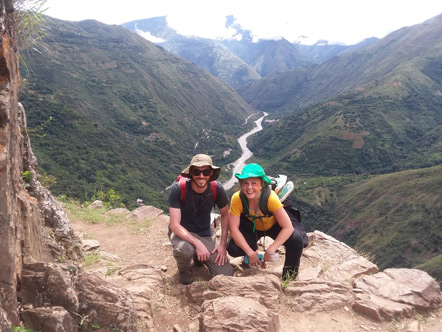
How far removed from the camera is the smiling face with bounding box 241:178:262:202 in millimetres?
4984

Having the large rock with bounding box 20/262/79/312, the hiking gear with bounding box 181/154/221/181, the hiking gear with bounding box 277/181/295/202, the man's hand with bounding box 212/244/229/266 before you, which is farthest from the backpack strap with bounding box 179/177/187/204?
the large rock with bounding box 20/262/79/312

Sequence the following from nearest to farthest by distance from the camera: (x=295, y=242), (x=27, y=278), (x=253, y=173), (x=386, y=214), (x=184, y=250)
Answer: (x=27, y=278) < (x=253, y=173) < (x=184, y=250) < (x=295, y=242) < (x=386, y=214)

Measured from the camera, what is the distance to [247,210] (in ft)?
17.4

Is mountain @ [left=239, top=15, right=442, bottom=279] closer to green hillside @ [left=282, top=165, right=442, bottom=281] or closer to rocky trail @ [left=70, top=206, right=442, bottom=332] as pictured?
green hillside @ [left=282, top=165, right=442, bottom=281]

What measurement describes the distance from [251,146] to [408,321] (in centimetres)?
13928

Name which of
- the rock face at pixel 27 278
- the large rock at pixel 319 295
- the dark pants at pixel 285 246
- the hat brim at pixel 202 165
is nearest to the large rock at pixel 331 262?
the dark pants at pixel 285 246

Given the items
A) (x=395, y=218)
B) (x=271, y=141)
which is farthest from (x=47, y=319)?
(x=271, y=141)

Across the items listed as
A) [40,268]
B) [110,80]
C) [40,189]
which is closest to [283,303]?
[40,268]

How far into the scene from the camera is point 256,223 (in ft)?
18.0

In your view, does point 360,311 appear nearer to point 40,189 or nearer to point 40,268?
point 40,268

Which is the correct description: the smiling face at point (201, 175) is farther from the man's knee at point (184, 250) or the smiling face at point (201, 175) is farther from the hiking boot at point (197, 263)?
the hiking boot at point (197, 263)

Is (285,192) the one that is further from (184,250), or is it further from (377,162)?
(377,162)

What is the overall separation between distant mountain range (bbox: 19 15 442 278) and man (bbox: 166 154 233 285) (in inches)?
128

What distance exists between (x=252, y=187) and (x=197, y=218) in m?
1.34
